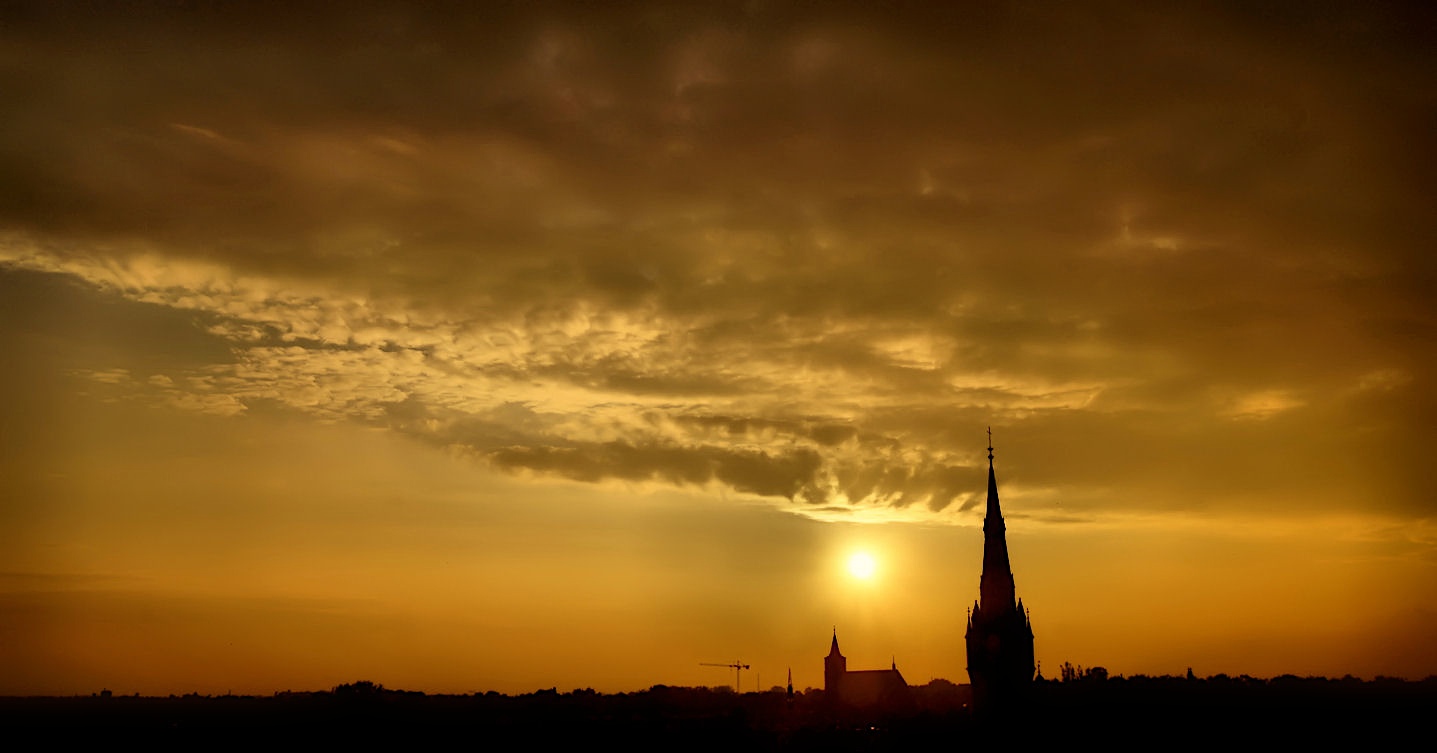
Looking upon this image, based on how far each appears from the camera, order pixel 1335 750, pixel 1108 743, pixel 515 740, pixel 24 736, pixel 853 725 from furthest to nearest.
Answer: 1. pixel 24 736
2. pixel 853 725
3. pixel 515 740
4. pixel 1108 743
5. pixel 1335 750

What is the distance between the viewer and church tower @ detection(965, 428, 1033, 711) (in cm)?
12606

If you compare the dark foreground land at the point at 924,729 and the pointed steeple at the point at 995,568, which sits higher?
the pointed steeple at the point at 995,568

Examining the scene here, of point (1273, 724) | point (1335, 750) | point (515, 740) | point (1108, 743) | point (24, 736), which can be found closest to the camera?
point (1335, 750)

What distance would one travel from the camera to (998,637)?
126 m

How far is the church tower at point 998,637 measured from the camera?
126062 mm

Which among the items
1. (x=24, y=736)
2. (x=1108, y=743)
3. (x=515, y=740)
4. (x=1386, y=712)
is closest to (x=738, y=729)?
(x=515, y=740)

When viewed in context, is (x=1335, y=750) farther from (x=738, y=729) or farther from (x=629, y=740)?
(x=629, y=740)

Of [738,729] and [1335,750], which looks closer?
[1335,750]

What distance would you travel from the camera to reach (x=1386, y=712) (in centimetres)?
16038

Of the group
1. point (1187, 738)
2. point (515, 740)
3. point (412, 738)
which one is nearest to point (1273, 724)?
point (1187, 738)

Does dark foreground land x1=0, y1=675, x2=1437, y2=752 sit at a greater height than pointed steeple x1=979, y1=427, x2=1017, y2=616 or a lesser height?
lesser

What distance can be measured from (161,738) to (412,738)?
157 ft

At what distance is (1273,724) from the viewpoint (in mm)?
144125

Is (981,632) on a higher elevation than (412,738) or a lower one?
higher
